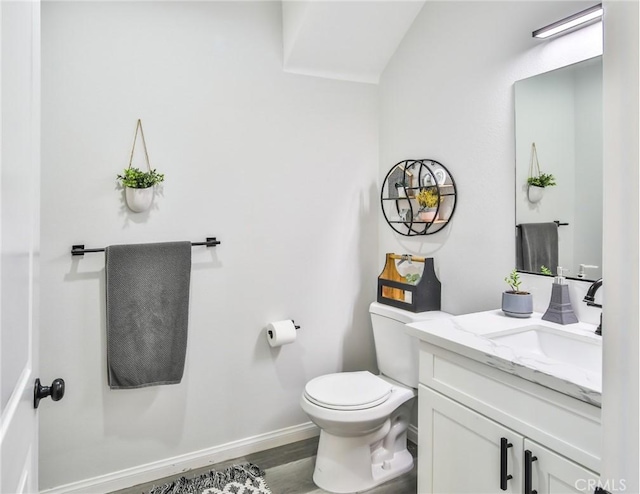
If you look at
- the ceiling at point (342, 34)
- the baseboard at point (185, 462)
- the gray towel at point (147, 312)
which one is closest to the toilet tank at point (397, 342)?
the baseboard at point (185, 462)

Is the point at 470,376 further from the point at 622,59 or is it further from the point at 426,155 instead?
the point at 426,155

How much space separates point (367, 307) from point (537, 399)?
1492 millimetres

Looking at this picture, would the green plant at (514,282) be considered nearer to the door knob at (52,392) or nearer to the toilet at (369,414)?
the toilet at (369,414)

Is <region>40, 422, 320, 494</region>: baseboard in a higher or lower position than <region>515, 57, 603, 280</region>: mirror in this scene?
lower

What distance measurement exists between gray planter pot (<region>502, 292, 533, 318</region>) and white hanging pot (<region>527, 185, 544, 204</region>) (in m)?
0.40

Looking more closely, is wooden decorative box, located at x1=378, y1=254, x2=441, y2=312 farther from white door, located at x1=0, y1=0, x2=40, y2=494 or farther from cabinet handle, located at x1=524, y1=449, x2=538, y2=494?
white door, located at x1=0, y1=0, x2=40, y2=494

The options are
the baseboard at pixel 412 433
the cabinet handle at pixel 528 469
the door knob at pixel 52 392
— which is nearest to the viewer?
the door knob at pixel 52 392

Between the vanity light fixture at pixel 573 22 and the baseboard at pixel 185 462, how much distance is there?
2.21m

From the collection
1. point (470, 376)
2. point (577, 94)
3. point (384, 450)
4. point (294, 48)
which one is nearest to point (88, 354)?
point (384, 450)

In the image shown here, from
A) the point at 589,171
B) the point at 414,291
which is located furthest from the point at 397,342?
the point at 589,171

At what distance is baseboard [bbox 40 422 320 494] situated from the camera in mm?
1924

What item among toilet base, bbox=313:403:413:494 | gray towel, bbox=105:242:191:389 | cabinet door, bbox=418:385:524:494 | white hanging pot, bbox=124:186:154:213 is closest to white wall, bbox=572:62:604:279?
cabinet door, bbox=418:385:524:494

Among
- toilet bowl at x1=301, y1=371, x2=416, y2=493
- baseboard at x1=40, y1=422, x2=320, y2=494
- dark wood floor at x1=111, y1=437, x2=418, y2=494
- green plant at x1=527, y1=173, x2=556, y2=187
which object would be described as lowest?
dark wood floor at x1=111, y1=437, x2=418, y2=494

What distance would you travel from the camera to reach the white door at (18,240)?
25.1 inches
